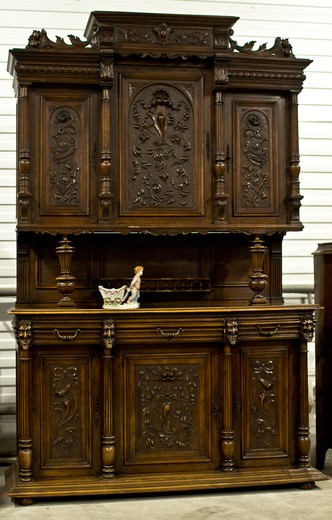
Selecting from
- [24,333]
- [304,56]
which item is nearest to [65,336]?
[24,333]

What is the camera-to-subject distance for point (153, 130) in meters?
5.36

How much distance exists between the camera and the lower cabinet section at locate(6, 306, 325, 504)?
4820 mm

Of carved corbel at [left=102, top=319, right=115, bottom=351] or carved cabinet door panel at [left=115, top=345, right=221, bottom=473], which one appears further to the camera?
carved cabinet door panel at [left=115, top=345, right=221, bottom=473]

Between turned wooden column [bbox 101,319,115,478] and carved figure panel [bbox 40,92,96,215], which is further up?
carved figure panel [bbox 40,92,96,215]

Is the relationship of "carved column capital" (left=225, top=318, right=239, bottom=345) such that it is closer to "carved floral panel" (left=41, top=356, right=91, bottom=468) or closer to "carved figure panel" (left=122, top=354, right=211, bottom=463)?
"carved figure panel" (left=122, top=354, right=211, bottom=463)

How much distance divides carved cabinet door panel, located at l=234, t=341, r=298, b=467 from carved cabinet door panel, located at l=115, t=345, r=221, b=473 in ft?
0.56

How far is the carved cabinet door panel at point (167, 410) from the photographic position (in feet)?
16.1

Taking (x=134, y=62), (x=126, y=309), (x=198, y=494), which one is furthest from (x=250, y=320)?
(x=134, y=62)

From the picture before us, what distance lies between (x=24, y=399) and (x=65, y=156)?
159 cm

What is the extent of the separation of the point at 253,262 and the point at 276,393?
0.85m

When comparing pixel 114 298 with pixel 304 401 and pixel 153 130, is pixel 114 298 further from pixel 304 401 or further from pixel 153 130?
pixel 304 401

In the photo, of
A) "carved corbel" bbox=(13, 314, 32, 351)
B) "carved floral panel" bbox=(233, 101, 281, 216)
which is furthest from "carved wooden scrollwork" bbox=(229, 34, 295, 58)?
"carved corbel" bbox=(13, 314, 32, 351)

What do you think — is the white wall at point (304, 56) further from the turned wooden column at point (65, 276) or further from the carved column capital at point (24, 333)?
the carved column capital at point (24, 333)

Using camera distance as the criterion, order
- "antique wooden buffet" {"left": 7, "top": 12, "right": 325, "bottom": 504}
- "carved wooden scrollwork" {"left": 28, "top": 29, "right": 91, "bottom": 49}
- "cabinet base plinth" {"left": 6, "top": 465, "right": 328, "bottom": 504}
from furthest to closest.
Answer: "carved wooden scrollwork" {"left": 28, "top": 29, "right": 91, "bottom": 49}
"antique wooden buffet" {"left": 7, "top": 12, "right": 325, "bottom": 504}
"cabinet base plinth" {"left": 6, "top": 465, "right": 328, "bottom": 504}
